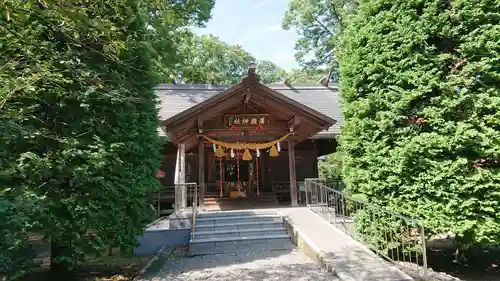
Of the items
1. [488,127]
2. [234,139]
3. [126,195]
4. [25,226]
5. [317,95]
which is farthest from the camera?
[317,95]

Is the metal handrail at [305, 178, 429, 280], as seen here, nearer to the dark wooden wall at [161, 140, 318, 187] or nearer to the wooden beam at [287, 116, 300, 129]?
the wooden beam at [287, 116, 300, 129]

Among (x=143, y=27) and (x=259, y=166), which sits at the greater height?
(x=143, y=27)

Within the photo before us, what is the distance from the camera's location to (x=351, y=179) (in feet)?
21.1

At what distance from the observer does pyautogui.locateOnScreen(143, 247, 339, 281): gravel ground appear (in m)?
5.45

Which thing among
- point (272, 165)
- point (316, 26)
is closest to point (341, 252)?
point (272, 165)

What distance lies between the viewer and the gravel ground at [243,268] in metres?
5.45

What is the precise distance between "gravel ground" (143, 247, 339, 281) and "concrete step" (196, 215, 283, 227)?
1466 mm

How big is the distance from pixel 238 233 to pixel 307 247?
84.5 inches

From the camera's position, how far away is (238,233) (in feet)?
26.6

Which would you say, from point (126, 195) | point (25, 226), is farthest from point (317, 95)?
point (25, 226)

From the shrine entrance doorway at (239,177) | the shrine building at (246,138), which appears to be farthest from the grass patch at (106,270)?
the shrine entrance doorway at (239,177)

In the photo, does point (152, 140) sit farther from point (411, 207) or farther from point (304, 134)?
point (304, 134)

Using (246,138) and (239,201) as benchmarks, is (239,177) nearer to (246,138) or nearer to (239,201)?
(239,201)

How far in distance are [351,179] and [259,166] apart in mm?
8534
